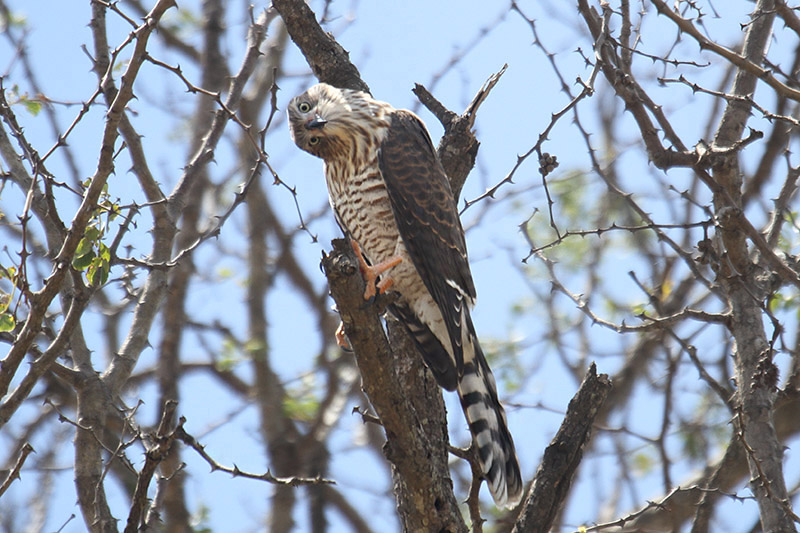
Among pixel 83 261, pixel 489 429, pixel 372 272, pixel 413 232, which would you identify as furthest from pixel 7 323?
pixel 489 429

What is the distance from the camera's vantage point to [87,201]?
10.2 ft

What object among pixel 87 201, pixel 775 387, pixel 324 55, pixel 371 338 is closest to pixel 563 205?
pixel 324 55

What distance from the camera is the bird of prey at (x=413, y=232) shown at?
4.31 metres

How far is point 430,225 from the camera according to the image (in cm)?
458

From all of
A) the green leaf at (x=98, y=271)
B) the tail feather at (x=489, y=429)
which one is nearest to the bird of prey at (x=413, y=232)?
the tail feather at (x=489, y=429)

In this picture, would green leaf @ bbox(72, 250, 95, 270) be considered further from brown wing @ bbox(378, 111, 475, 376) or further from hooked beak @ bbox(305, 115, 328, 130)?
hooked beak @ bbox(305, 115, 328, 130)

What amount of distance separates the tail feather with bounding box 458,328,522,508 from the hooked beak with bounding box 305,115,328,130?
140 centimetres

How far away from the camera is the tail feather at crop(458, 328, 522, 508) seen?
412 centimetres

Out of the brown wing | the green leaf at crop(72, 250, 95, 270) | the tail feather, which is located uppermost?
the brown wing

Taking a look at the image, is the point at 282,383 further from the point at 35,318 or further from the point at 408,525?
the point at 35,318

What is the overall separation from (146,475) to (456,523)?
1.26 metres

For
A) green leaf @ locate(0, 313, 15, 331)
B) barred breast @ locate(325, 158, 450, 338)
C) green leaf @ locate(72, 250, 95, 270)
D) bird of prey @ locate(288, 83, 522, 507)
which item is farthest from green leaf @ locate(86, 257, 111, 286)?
barred breast @ locate(325, 158, 450, 338)

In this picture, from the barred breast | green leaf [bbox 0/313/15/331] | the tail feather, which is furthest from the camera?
the barred breast

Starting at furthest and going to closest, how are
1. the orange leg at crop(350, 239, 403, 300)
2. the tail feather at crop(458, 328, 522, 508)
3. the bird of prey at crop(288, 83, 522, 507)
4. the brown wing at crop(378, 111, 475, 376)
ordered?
the brown wing at crop(378, 111, 475, 376) → the bird of prey at crop(288, 83, 522, 507) → the tail feather at crop(458, 328, 522, 508) → the orange leg at crop(350, 239, 403, 300)
